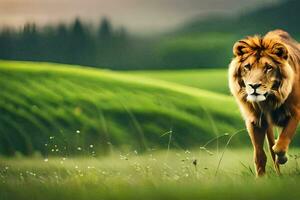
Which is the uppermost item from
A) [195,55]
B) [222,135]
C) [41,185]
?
[195,55]

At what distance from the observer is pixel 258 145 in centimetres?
688

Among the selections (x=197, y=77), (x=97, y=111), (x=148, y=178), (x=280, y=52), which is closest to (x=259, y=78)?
(x=280, y=52)

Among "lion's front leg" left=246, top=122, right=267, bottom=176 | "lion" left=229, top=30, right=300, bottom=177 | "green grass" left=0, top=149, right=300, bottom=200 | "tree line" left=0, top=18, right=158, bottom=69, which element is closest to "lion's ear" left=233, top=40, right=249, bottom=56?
"lion" left=229, top=30, right=300, bottom=177

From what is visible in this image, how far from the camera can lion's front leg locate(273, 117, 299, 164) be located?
676 centimetres

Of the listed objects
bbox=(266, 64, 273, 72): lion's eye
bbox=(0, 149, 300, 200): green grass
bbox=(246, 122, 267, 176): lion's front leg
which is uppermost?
bbox=(266, 64, 273, 72): lion's eye

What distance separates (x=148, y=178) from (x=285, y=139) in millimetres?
1035

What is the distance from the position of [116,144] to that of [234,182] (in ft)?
3.04

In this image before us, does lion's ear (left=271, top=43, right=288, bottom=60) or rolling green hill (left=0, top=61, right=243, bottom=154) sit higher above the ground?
lion's ear (left=271, top=43, right=288, bottom=60)

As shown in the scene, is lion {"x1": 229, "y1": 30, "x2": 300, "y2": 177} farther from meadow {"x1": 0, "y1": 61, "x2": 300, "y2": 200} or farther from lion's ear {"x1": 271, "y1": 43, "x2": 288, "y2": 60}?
meadow {"x1": 0, "y1": 61, "x2": 300, "y2": 200}

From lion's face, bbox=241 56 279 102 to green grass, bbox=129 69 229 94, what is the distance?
350mm

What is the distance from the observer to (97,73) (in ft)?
24.0

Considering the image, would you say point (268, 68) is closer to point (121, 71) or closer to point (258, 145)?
point (258, 145)

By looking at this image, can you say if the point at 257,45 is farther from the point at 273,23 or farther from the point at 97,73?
the point at 97,73

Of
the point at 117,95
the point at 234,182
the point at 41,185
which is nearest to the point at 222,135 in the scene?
the point at 234,182
